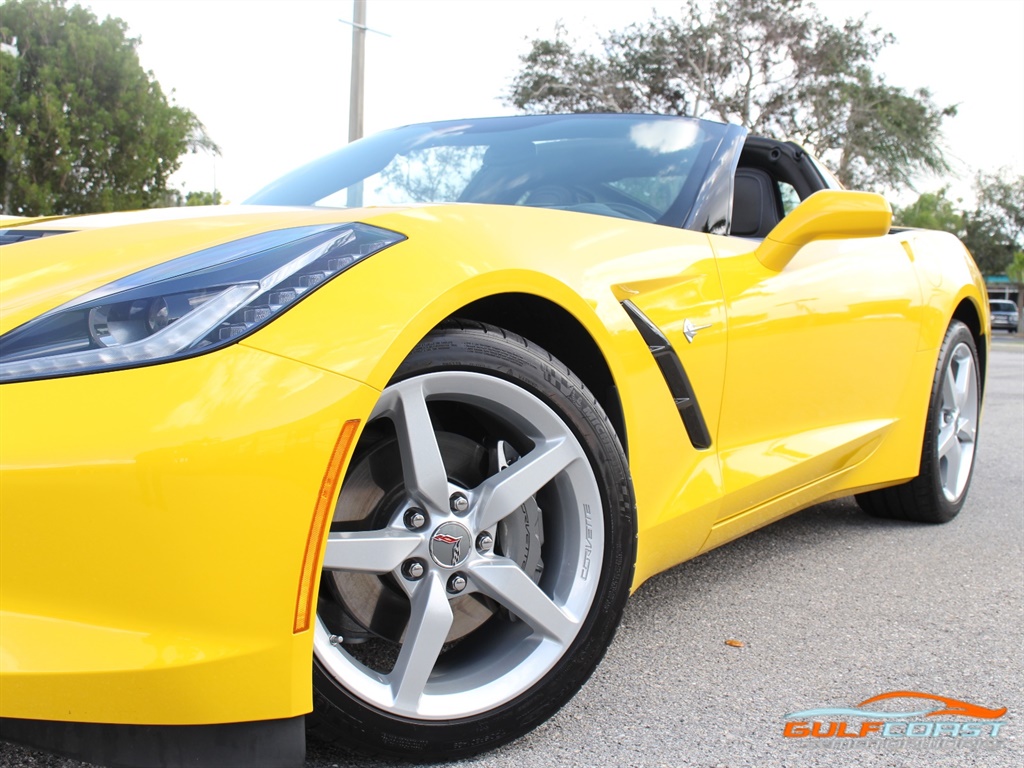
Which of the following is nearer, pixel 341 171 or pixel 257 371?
pixel 257 371

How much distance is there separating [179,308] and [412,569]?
53 centimetres

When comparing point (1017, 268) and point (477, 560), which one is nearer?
point (477, 560)

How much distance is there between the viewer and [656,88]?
24953 millimetres

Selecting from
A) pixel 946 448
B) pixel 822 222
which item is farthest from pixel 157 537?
pixel 946 448

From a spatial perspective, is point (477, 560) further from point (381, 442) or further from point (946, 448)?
point (946, 448)

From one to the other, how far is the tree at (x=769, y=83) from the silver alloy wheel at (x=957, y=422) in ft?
69.8

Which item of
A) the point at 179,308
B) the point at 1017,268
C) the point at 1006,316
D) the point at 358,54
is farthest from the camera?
the point at 1006,316

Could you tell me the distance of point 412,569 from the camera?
1545 mm

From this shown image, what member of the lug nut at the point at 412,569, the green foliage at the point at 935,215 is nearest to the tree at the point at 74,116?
the lug nut at the point at 412,569

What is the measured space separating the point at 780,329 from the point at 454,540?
1136 mm

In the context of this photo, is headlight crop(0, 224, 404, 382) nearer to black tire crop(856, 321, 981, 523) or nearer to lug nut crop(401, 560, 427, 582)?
lug nut crop(401, 560, 427, 582)

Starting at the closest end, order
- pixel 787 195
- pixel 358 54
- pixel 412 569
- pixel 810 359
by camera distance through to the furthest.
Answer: pixel 412 569
pixel 810 359
pixel 787 195
pixel 358 54

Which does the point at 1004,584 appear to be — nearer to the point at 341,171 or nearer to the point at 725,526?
the point at 725,526

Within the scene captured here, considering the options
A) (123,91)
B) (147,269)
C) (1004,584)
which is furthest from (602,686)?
(123,91)
